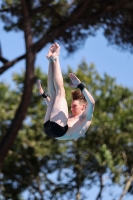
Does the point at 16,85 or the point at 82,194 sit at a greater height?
the point at 16,85

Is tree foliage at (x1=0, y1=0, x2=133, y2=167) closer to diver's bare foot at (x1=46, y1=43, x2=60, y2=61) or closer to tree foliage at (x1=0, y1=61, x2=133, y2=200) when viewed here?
tree foliage at (x1=0, y1=61, x2=133, y2=200)

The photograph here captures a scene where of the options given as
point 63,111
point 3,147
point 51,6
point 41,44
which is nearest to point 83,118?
point 63,111

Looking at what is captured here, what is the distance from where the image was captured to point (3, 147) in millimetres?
11352

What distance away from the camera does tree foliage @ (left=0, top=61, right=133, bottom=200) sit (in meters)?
15.4

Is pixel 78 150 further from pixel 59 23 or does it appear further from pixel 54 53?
pixel 54 53

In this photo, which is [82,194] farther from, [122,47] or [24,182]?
[122,47]

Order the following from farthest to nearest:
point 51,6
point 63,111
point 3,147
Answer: point 51,6 < point 3,147 < point 63,111

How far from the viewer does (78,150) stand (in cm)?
1622

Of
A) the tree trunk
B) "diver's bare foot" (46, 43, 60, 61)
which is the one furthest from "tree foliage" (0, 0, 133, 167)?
"diver's bare foot" (46, 43, 60, 61)

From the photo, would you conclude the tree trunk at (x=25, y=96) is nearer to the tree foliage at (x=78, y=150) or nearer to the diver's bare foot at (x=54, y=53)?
the tree foliage at (x=78, y=150)

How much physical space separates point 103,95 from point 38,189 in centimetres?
363

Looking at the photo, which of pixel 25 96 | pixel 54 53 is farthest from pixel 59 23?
pixel 54 53

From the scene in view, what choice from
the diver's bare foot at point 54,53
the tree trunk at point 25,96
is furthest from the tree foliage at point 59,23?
the diver's bare foot at point 54,53

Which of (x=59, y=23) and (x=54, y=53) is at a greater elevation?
(x=54, y=53)
